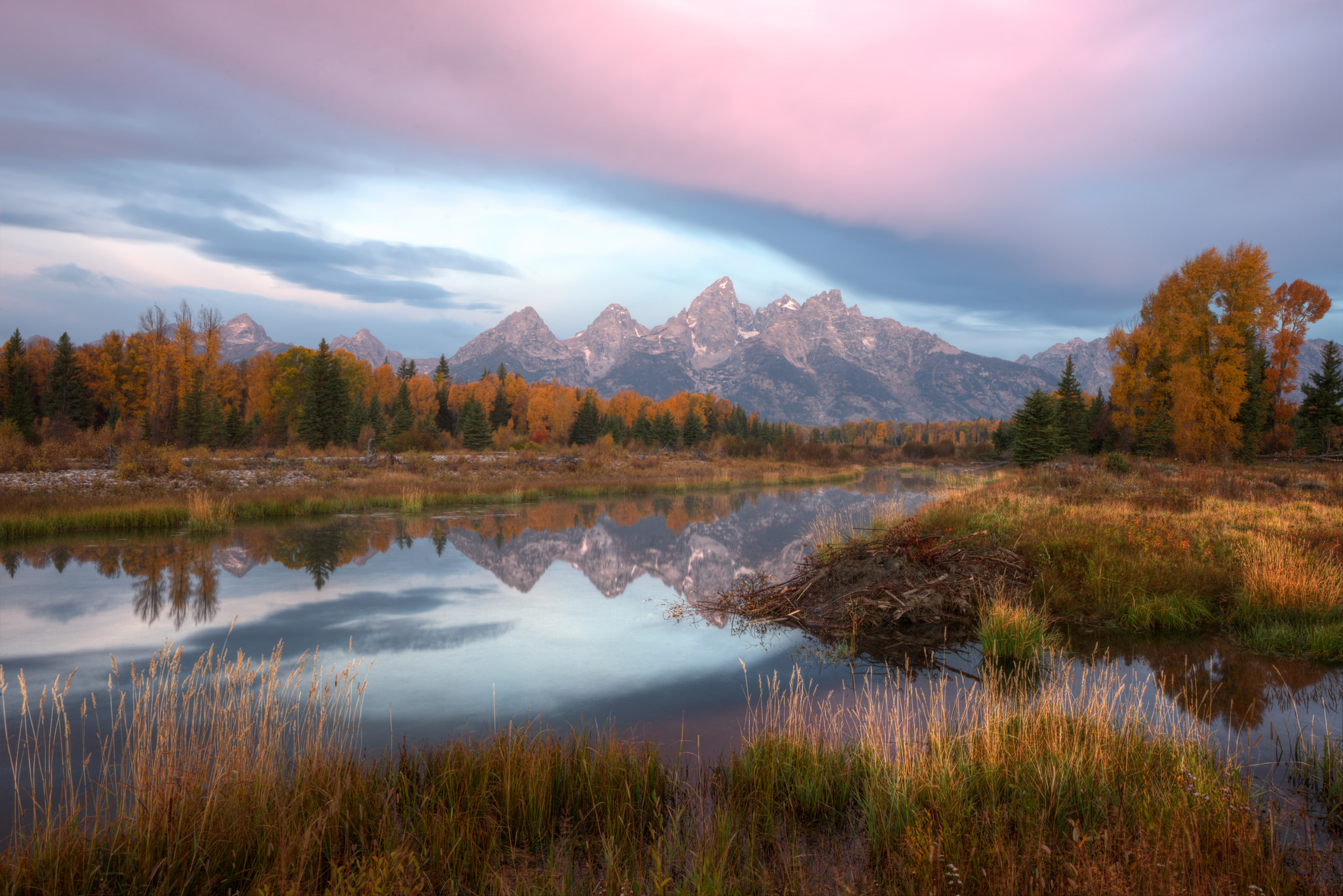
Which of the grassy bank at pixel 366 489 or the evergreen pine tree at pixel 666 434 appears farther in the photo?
the evergreen pine tree at pixel 666 434

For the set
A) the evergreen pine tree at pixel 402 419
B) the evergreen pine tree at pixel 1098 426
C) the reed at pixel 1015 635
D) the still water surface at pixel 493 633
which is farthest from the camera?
the evergreen pine tree at pixel 402 419

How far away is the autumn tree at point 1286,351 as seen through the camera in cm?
4622

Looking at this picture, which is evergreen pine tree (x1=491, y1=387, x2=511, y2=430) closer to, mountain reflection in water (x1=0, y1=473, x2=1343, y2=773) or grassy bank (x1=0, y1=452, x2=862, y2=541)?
grassy bank (x1=0, y1=452, x2=862, y2=541)

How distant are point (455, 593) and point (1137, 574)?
582 inches

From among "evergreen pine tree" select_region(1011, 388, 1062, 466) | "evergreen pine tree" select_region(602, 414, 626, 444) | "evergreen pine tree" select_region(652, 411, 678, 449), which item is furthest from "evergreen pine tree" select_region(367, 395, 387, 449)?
"evergreen pine tree" select_region(1011, 388, 1062, 466)

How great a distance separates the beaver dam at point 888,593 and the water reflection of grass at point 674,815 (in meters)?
4.89

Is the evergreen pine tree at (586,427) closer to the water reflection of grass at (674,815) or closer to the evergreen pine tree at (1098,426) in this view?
the evergreen pine tree at (1098,426)

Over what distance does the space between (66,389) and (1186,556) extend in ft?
277

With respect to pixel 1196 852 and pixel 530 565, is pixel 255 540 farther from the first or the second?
pixel 1196 852

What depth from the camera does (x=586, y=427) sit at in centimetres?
9100

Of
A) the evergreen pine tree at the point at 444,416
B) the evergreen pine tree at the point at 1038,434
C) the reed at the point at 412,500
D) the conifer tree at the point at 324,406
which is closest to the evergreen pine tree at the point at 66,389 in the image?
the conifer tree at the point at 324,406

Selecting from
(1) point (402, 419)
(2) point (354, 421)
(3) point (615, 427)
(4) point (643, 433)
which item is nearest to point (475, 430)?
(1) point (402, 419)

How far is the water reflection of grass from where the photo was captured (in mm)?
3650

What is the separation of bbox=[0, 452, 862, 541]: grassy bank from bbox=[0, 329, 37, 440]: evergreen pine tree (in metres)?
29.8
